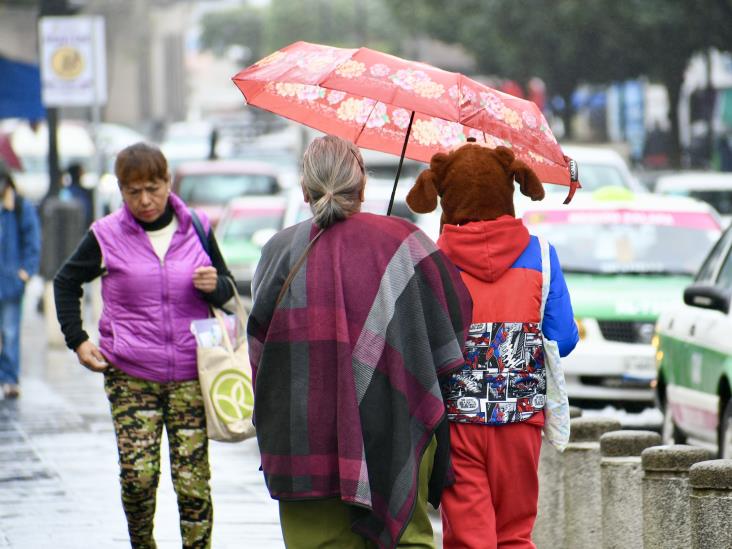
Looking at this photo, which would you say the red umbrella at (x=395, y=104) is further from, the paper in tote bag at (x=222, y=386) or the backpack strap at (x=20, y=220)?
the backpack strap at (x=20, y=220)

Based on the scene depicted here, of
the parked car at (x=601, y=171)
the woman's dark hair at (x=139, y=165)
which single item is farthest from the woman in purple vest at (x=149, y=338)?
the parked car at (x=601, y=171)

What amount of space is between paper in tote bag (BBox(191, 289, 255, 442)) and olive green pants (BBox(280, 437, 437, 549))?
1254 mm

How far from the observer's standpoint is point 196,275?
6.36 meters

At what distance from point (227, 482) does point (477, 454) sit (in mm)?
4433

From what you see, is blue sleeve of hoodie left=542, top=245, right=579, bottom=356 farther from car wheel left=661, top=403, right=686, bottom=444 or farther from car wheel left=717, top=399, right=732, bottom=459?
car wheel left=661, top=403, right=686, bottom=444

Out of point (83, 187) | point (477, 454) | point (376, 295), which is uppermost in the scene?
point (376, 295)

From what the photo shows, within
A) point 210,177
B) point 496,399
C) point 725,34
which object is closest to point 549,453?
point 496,399

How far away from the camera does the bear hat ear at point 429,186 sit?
5.29 m

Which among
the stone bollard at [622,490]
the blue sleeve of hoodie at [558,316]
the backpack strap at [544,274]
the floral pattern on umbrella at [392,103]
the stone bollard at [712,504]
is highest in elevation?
the floral pattern on umbrella at [392,103]

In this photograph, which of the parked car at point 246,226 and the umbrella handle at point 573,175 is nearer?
the umbrella handle at point 573,175

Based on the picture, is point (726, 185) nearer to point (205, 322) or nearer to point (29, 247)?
point (29, 247)

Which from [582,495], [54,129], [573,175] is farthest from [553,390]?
[54,129]

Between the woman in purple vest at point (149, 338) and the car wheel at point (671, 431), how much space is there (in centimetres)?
412

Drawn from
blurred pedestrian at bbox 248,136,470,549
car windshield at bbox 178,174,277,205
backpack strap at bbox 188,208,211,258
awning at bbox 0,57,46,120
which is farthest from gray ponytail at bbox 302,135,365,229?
car windshield at bbox 178,174,277,205
